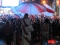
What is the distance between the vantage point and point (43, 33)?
13.2m

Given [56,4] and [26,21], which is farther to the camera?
[56,4]

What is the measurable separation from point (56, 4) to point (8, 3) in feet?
34.9

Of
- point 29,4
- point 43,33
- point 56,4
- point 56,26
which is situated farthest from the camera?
point 56,4

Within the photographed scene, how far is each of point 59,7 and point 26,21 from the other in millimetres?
32097

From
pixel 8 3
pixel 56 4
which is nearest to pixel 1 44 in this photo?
pixel 8 3

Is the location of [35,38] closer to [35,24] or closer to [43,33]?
[35,24]

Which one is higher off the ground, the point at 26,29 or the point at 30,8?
the point at 30,8

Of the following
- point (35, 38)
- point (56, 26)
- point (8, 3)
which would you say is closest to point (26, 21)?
point (35, 38)

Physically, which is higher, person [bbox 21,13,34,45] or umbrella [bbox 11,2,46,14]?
umbrella [bbox 11,2,46,14]

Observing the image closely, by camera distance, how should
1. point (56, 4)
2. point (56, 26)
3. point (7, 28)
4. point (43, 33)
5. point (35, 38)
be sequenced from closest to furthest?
point (7, 28) → point (43, 33) → point (35, 38) → point (56, 26) → point (56, 4)

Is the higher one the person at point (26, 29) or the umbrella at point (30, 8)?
the umbrella at point (30, 8)

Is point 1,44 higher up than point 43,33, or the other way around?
point 43,33

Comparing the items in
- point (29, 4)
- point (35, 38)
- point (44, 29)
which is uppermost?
point (29, 4)

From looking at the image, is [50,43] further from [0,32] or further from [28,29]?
[0,32]
